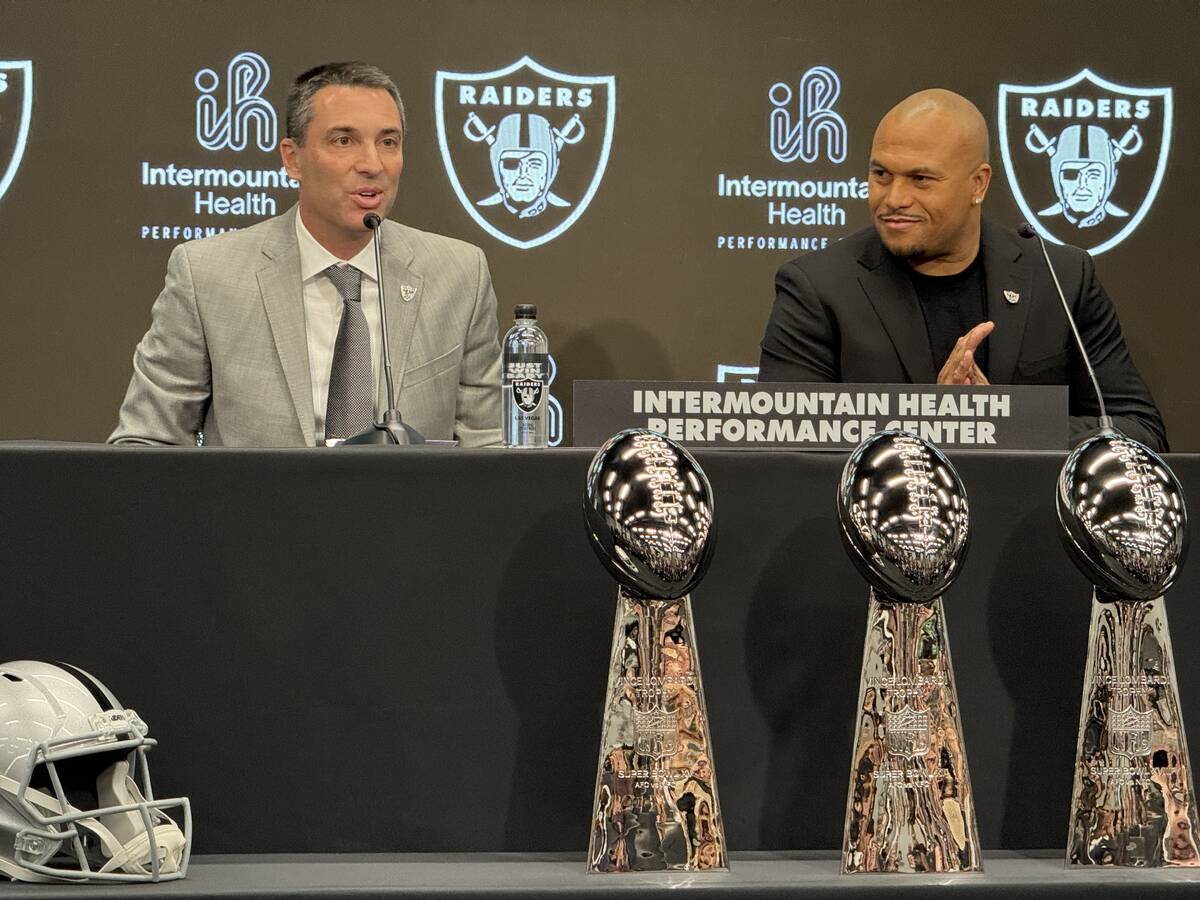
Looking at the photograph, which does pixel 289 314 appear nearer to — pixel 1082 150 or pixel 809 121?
pixel 809 121

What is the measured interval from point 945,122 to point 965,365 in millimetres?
901

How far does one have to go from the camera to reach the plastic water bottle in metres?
1.97

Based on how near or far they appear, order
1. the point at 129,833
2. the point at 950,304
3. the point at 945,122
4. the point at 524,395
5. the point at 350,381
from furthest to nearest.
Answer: the point at 945,122 < the point at 950,304 < the point at 350,381 < the point at 524,395 < the point at 129,833

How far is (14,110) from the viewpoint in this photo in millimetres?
3744

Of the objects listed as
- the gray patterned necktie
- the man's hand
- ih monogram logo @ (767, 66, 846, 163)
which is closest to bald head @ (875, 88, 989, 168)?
the man's hand

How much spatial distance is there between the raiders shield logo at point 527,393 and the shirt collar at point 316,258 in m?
0.89

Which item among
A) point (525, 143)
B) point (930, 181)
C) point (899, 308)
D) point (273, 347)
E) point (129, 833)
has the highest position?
point (525, 143)

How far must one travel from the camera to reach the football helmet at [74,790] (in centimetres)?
128

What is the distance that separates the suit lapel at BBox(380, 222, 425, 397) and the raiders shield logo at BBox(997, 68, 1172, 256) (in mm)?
1756

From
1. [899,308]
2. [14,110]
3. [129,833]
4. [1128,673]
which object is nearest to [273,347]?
[899,308]

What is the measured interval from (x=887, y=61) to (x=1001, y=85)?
298 mm

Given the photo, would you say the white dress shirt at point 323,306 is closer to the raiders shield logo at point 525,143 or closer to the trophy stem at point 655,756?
the raiders shield logo at point 525,143

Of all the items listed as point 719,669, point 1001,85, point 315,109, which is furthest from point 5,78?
point 719,669

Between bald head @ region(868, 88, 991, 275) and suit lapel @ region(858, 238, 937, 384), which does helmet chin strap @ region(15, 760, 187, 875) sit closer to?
suit lapel @ region(858, 238, 937, 384)
